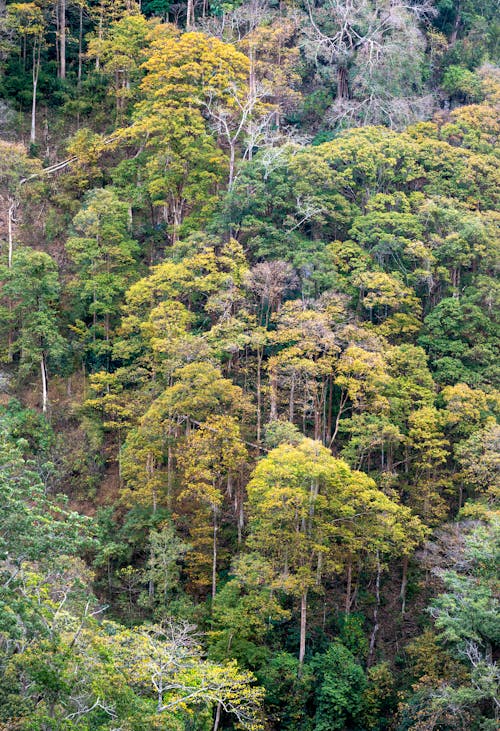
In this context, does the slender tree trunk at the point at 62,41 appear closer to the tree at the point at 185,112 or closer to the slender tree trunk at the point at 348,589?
the tree at the point at 185,112

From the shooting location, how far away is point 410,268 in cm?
3259

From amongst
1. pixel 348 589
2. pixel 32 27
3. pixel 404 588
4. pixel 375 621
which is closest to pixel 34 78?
pixel 32 27

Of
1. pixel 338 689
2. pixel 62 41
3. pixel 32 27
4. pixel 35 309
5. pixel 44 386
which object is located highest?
pixel 32 27

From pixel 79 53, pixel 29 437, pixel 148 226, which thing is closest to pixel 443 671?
pixel 29 437

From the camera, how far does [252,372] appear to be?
1206 inches

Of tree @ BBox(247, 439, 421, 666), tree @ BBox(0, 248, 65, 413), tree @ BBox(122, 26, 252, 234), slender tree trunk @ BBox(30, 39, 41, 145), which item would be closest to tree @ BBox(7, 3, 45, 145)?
slender tree trunk @ BBox(30, 39, 41, 145)

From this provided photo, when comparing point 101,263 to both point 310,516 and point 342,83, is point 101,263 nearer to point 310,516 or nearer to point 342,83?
point 310,516

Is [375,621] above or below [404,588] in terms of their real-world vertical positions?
below

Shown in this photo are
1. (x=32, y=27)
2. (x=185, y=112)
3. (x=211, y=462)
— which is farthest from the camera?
(x=32, y=27)

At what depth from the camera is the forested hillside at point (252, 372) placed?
22.4 metres

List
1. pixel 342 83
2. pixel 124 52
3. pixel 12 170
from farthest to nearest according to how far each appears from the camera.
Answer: pixel 124 52
pixel 342 83
pixel 12 170

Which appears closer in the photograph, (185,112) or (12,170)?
(185,112)

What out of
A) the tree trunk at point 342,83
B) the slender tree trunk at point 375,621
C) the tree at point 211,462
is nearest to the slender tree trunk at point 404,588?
the slender tree trunk at point 375,621

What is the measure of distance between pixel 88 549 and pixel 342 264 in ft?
40.1
